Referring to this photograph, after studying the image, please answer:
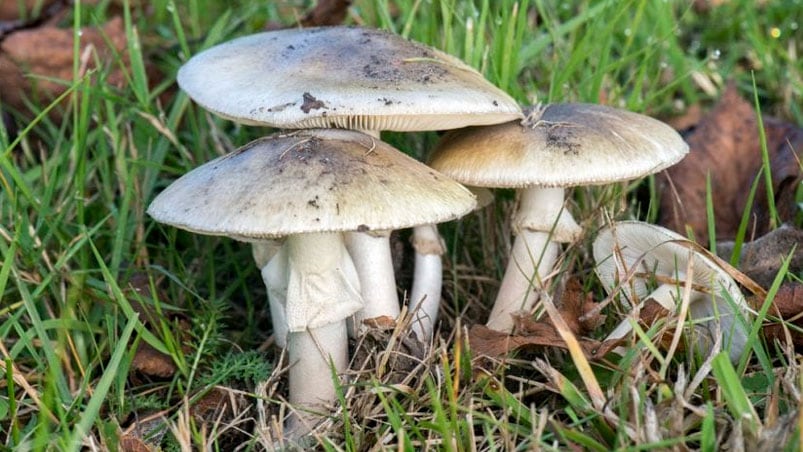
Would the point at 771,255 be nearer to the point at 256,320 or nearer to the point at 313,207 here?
the point at 313,207

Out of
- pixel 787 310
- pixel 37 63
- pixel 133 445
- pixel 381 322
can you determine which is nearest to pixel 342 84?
pixel 381 322

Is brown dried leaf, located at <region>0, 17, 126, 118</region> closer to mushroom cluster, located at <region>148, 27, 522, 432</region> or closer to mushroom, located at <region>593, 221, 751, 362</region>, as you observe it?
mushroom cluster, located at <region>148, 27, 522, 432</region>

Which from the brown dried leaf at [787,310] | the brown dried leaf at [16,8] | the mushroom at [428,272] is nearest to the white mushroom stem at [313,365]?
the mushroom at [428,272]

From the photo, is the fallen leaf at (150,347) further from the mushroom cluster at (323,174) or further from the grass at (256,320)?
the mushroom cluster at (323,174)

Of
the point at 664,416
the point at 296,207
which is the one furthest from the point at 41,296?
the point at 664,416

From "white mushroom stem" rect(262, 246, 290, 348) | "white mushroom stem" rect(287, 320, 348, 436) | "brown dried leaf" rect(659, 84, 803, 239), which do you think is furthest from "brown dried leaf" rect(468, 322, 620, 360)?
"brown dried leaf" rect(659, 84, 803, 239)

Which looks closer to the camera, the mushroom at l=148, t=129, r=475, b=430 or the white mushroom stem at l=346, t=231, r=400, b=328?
the mushroom at l=148, t=129, r=475, b=430
